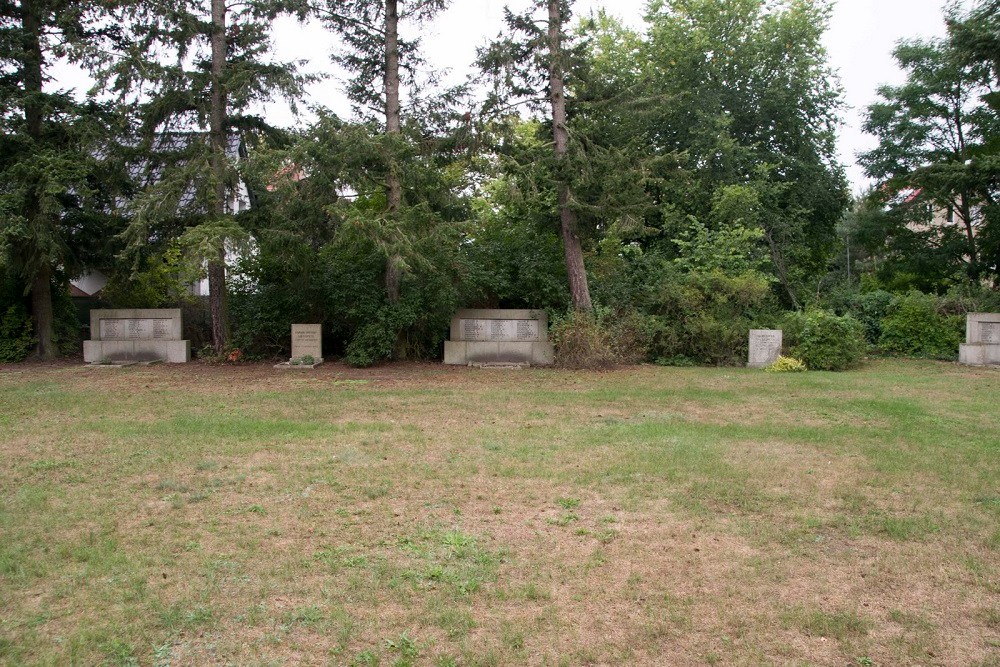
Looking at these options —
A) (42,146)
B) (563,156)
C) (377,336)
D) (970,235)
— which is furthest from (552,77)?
(970,235)

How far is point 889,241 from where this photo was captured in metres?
24.2

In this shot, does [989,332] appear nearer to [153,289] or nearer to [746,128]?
[746,128]

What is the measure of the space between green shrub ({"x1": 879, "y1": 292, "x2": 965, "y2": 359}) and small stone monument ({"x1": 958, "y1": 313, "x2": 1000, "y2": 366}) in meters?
0.77

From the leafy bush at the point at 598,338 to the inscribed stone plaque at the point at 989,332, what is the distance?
306 inches

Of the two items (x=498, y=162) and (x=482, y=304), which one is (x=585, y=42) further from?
(x=482, y=304)

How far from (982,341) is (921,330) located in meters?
1.57

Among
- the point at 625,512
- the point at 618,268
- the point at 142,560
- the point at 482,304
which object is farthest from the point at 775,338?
the point at 142,560

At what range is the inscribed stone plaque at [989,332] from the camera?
17.0 metres

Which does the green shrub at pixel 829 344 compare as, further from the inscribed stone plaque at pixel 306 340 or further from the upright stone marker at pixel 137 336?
the upright stone marker at pixel 137 336

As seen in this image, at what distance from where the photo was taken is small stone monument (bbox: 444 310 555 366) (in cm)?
1667

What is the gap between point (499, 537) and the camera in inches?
193

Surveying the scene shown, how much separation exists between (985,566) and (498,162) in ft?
42.8

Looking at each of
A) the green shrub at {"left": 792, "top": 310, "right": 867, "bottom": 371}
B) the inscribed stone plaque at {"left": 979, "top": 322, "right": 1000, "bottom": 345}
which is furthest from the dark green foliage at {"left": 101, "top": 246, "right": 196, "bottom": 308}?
the inscribed stone plaque at {"left": 979, "top": 322, "right": 1000, "bottom": 345}

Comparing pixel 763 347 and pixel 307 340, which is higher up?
pixel 307 340
